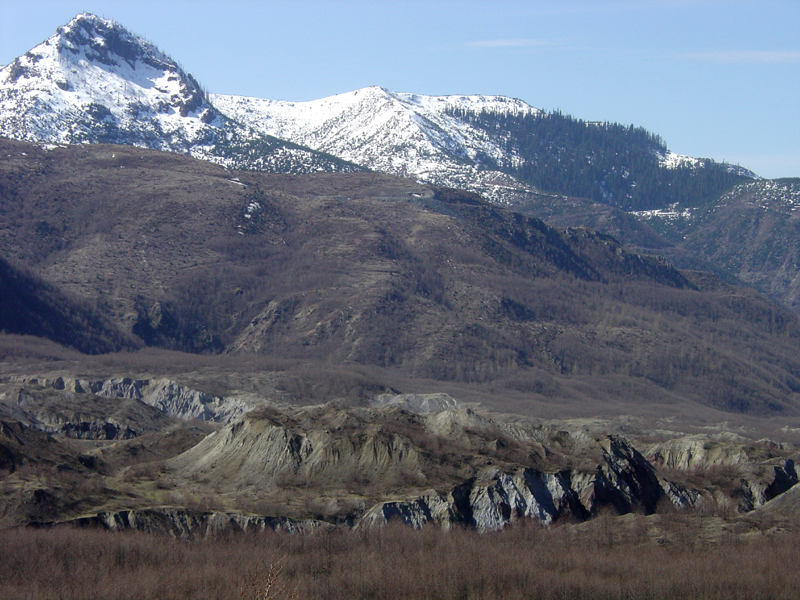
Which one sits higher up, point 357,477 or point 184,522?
point 357,477

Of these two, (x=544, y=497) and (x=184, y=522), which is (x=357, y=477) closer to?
(x=544, y=497)

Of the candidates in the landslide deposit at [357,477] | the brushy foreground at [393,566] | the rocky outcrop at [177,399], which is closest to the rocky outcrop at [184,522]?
the landslide deposit at [357,477]

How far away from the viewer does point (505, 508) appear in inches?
3942

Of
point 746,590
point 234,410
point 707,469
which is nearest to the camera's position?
point 746,590

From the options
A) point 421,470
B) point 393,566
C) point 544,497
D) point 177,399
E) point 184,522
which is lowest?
point 393,566

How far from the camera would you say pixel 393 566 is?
270 feet

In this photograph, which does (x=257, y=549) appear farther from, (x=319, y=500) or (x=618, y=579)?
(x=618, y=579)

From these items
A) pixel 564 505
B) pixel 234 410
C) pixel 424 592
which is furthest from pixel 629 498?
pixel 234 410

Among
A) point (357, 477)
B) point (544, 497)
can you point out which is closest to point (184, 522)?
point (357, 477)

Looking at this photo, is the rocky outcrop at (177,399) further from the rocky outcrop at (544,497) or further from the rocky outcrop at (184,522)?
the rocky outcrop at (184,522)

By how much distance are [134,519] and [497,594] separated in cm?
2732

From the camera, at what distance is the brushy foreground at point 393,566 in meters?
74.2

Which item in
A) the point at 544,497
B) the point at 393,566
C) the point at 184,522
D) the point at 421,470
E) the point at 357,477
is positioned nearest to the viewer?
the point at 393,566

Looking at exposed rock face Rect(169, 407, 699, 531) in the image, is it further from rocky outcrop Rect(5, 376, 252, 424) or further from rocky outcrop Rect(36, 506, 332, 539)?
rocky outcrop Rect(5, 376, 252, 424)
